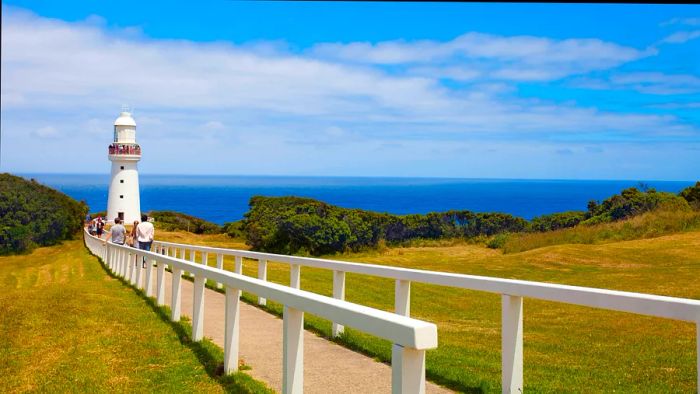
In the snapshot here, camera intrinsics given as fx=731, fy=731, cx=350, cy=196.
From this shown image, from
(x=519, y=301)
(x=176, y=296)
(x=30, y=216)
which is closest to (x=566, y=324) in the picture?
(x=519, y=301)

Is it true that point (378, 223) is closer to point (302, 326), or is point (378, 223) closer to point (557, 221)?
point (557, 221)

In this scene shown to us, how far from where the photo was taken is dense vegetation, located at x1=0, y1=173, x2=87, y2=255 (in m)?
42.7

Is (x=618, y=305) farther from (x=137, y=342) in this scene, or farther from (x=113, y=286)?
(x=113, y=286)

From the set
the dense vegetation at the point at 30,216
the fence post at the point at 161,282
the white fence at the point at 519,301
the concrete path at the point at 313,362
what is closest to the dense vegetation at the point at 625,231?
the fence post at the point at 161,282

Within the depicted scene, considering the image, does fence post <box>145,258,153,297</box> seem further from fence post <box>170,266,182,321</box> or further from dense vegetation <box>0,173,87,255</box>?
dense vegetation <box>0,173,87,255</box>

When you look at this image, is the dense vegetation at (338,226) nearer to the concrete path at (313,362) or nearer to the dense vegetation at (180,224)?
the concrete path at (313,362)

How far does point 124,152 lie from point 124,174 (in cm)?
174

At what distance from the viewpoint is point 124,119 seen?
59.4 metres

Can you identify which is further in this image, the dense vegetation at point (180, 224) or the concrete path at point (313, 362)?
the dense vegetation at point (180, 224)

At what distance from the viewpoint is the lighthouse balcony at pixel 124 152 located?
189 ft

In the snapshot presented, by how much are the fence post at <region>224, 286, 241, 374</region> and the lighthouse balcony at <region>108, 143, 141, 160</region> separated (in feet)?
176

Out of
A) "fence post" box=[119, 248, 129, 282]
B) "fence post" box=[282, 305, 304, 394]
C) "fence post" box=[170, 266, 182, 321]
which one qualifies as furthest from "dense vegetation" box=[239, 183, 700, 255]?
"fence post" box=[282, 305, 304, 394]

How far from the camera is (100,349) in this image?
311 inches

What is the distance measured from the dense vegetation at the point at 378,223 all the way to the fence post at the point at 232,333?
20793 millimetres
